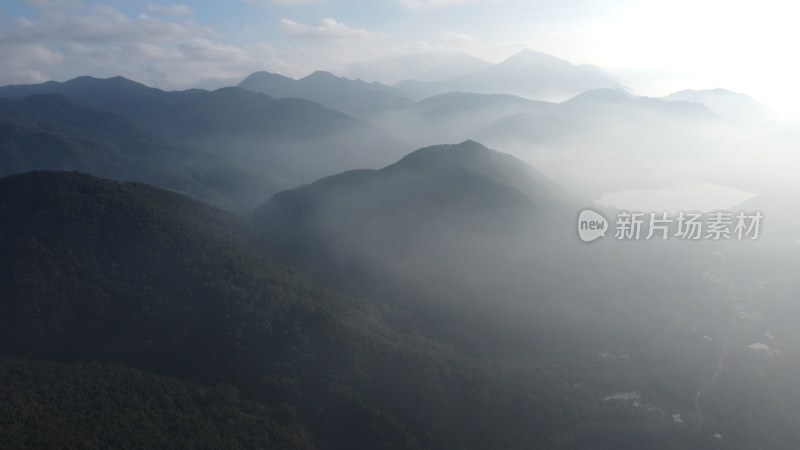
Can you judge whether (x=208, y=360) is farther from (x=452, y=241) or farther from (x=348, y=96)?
(x=348, y=96)

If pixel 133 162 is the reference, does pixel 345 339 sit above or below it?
below

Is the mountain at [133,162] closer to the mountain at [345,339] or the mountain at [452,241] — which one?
the mountain at [452,241]

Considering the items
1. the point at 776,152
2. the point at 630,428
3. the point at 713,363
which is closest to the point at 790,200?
the point at 776,152

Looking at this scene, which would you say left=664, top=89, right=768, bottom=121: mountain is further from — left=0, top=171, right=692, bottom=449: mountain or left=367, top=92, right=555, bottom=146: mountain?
left=0, top=171, right=692, bottom=449: mountain

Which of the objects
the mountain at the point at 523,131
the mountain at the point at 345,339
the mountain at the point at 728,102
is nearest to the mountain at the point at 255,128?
the mountain at the point at 523,131

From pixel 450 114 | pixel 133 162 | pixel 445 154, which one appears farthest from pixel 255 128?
pixel 445 154

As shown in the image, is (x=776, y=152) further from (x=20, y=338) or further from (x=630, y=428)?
(x=20, y=338)

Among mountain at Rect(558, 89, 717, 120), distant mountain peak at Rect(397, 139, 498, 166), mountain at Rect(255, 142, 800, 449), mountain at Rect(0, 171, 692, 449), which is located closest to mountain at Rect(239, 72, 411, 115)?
mountain at Rect(558, 89, 717, 120)
